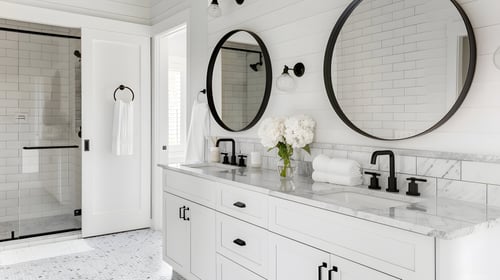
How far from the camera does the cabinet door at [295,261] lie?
1.65 m

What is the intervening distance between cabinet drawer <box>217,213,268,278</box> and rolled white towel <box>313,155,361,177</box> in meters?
0.49

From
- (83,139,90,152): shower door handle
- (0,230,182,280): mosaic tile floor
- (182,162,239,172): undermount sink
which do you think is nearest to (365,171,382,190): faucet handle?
(182,162,239,172): undermount sink

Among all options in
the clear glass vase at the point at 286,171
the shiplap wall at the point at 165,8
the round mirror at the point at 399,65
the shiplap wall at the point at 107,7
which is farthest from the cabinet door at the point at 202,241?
the shiplap wall at the point at 107,7

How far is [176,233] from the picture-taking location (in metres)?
2.88

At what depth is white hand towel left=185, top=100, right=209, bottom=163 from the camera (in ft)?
11.1

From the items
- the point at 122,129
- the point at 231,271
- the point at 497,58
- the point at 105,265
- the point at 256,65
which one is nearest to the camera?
the point at 497,58

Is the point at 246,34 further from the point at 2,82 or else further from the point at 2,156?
the point at 2,156

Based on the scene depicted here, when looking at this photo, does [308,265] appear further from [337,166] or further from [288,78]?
[288,78]

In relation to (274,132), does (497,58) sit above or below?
above

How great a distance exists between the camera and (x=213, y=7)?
9.77 feet

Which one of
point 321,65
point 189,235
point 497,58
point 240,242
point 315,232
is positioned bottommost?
point 189,235

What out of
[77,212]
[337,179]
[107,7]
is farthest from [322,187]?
[107,7]

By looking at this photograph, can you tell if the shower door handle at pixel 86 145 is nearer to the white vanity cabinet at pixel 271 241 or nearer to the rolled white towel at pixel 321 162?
the white vanity cabinet at pixel 271 241

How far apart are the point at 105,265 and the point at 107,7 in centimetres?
270
